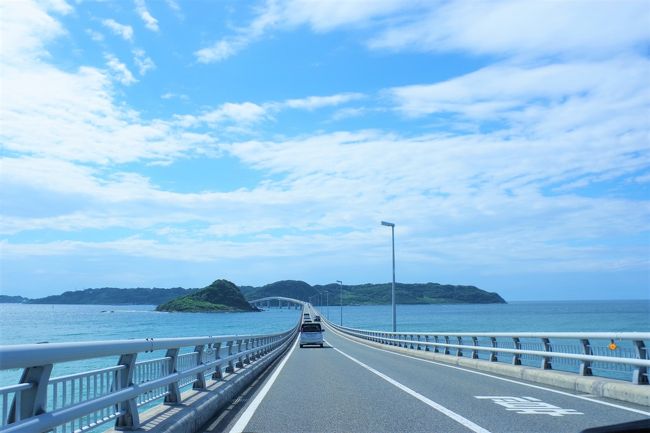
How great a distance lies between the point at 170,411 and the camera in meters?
9.14

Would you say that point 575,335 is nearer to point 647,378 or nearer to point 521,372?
point 647,378

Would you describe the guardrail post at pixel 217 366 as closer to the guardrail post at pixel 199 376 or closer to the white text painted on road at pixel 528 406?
the guardrail post at pixel 199 376

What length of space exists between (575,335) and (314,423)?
7.19 m

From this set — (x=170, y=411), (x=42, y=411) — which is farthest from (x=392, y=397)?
(x=42, y=411)

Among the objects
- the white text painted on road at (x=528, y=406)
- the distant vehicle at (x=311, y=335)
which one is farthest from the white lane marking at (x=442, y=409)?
the distant vehicle at (x=311, y=335)

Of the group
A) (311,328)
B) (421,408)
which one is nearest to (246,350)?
(421,408)

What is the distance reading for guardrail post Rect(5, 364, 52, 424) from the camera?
16.2 ft

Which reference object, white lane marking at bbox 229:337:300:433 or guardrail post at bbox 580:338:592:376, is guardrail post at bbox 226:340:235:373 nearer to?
white lane marking at bbox 229:337:300:433

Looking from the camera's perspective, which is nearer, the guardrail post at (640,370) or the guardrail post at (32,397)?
the guardrail post at (32,397)

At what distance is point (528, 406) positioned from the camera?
39.3ft

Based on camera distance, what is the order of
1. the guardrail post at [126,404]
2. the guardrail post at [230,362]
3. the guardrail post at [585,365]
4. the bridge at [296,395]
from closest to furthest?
the bridge at [296,395] < the guardrail post at [126,404] < the guardrail post at [585,365] < the guardrail post at [230,362]

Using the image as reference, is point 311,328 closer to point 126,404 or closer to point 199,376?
point 199,376

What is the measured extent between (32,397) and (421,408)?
8.12 m

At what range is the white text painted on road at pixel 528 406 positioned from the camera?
11071mm
